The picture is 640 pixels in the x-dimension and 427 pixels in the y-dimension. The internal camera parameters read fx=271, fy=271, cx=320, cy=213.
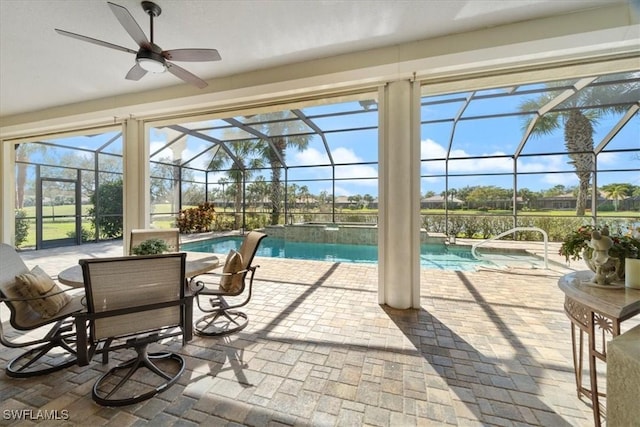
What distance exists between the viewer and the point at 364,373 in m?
2.09

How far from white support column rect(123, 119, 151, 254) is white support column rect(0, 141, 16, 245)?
4169 millimetres

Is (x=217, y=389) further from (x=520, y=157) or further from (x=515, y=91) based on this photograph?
(x=520, y=157)

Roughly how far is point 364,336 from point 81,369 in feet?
7.79

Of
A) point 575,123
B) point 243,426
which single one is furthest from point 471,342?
point 575,123

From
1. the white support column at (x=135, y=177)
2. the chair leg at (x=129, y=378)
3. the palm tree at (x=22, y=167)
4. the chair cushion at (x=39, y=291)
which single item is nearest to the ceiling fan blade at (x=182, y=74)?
the chair cushion at (x=39, y=291)

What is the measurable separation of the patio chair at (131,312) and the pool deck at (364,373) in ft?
0.41

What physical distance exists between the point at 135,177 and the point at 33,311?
347 cm

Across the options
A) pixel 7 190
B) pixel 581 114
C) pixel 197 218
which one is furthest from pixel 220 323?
pixel 581 114

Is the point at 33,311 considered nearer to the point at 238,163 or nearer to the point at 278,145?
the point at 278,145

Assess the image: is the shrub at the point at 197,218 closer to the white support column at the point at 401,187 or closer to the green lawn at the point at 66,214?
the green lawn at the point at 66,214

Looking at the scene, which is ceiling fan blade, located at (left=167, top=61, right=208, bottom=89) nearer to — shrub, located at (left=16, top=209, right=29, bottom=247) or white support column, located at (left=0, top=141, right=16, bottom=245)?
white support column, located at (left=0, top=141, right=16, bottom=245)

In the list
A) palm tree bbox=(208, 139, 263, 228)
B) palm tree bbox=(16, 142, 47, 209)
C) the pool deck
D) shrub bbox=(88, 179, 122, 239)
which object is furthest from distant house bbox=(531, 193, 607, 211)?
palm tree bbox=(16, 142, 47, 209)

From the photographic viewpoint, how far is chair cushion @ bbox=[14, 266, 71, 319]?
1915 millimetres

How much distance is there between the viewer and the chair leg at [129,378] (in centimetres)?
176
